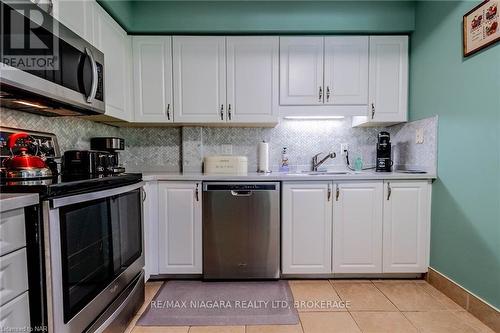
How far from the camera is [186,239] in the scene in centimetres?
212

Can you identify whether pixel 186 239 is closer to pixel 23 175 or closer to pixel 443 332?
pixel 23 175

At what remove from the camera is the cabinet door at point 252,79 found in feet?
7.63

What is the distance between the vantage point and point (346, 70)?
234 cm

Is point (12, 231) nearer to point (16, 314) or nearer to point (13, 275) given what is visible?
point (13, 275)

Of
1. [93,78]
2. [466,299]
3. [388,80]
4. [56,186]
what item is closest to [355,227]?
[466,299]

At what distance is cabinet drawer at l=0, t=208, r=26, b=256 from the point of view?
854mm

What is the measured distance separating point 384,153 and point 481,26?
114cm

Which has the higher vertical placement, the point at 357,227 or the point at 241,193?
the point at 241,193

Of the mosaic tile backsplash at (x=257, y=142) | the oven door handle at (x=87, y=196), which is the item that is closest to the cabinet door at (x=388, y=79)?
the mosaic tile backsplash at (x=257, y=142)

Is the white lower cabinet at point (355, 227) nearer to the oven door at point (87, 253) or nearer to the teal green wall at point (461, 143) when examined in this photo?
the teal green wall at point (461, 143)

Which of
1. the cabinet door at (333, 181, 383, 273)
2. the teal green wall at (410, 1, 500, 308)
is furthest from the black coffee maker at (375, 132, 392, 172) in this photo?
the cabinet door at (333, 181, 383, 273)

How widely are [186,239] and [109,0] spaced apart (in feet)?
6.18

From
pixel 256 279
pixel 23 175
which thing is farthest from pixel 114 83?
pixel 256 279

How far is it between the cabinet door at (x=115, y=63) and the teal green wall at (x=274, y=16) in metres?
0.21
